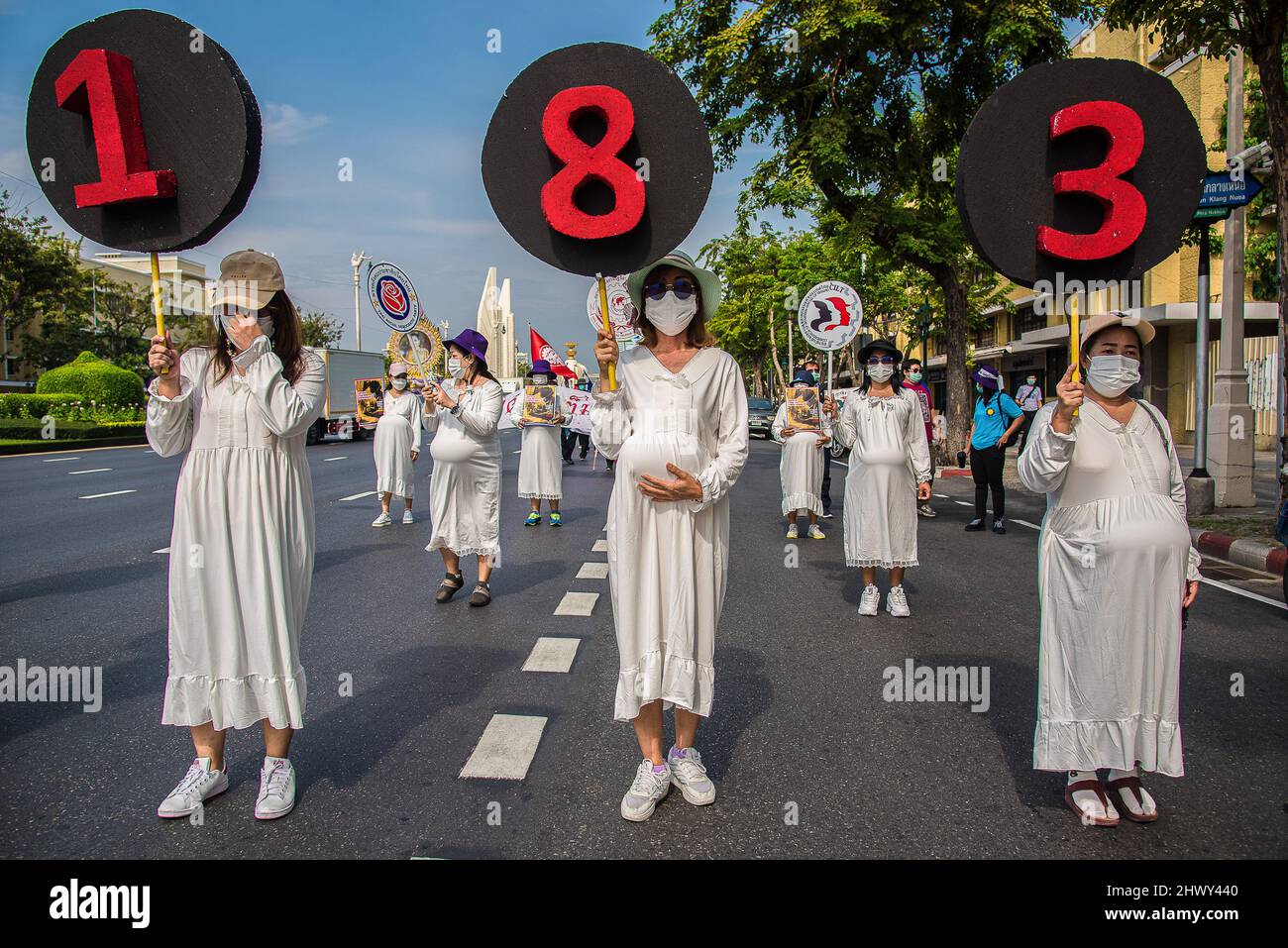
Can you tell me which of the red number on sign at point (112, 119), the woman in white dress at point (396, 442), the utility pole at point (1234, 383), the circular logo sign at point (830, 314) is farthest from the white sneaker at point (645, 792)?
the utility pole at point (1234, 383)

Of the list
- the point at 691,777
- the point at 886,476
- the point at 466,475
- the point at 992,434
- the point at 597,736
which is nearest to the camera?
the point at 691,777

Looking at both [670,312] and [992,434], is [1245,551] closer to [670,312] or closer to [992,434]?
[992,434]

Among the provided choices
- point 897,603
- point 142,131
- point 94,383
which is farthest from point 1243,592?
point 94,383

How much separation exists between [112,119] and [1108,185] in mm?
3509

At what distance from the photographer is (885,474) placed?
6.18 metres

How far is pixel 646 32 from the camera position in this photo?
18.0 m

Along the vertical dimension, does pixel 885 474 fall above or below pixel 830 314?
below

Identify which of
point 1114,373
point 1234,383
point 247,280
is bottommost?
point 1114,373

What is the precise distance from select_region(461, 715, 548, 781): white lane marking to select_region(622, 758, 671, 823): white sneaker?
0.52 m

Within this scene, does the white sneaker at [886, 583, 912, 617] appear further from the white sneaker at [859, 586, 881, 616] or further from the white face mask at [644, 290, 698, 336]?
the white face mask at [644, 290, 698, 336]

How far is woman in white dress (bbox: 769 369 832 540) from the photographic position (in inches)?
375
